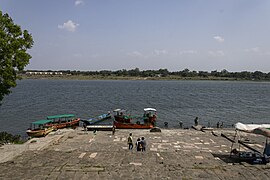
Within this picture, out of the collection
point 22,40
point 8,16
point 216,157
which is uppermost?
point 8,16

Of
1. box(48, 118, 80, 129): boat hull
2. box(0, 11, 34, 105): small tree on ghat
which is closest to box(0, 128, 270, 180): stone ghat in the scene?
box(0, 11, 34, 105): small tree on ghat

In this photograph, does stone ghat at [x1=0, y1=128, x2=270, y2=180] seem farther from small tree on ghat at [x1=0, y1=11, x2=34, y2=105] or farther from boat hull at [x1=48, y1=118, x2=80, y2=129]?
boat hull at [x1=48, y1=118, x2=80, y2=129]

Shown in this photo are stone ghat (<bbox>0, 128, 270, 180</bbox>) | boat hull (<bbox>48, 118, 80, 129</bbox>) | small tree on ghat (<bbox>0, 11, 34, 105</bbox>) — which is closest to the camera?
stone ghat (<bbox>0, 128, 270, 180</bbox>)

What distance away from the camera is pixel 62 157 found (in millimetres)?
14273

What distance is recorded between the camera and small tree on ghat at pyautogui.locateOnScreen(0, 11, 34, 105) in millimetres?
20906

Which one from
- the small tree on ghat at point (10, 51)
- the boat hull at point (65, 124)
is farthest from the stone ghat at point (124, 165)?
the boat hull at point (65, 124)

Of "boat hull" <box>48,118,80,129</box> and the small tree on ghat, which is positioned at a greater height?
the small tree on ghat

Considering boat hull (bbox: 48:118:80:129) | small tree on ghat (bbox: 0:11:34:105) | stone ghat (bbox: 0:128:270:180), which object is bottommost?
boat hull (bbox: 48:118:80:129)

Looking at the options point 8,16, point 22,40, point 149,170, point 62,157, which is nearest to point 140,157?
point 149,170

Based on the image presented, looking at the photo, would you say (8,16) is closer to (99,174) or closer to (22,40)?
(22,40)

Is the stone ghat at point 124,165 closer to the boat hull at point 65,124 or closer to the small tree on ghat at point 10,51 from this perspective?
the small tree on ghat at point 10,51

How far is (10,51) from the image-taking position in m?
21.0

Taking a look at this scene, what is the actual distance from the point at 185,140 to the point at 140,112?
112ft

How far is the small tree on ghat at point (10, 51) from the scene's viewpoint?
68.6ft
